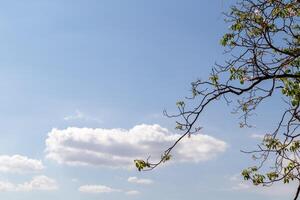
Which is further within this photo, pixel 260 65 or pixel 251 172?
pixel 251 172

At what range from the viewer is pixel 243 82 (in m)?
16.4

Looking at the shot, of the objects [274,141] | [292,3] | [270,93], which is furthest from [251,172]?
[292,3]

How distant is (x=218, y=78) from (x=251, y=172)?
3.56 metres

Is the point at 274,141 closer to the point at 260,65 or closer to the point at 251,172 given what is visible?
the point at 251,172

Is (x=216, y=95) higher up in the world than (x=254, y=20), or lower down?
lower down

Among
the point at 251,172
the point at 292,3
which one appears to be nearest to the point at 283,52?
the point at 292,3

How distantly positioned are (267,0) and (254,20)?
79 centimetres

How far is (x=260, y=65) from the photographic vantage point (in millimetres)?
15977

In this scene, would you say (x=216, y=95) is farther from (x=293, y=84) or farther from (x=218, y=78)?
(x=293, y=84)

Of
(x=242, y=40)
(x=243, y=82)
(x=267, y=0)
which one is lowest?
(x=243, y=82)

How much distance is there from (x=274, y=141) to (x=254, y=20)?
4.02m

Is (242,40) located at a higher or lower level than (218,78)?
higher

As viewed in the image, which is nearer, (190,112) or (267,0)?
(190,112)

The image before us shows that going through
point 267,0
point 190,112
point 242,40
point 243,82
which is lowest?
point 190,112
